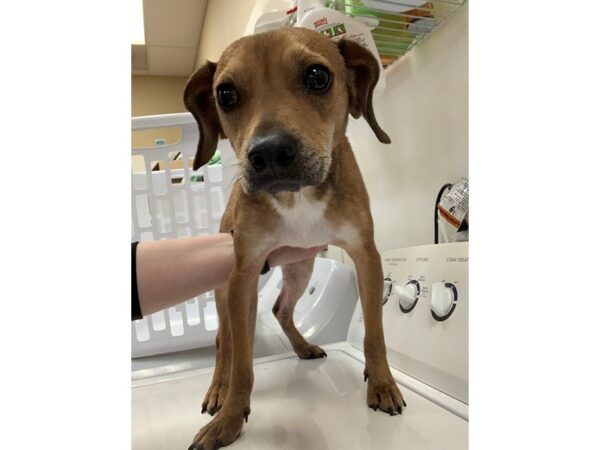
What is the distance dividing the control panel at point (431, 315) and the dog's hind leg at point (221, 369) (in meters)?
0.34

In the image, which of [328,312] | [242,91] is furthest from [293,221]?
[328,312]

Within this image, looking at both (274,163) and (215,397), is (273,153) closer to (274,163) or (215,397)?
(274,163)

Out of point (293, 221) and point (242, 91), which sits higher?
point (242, 91)

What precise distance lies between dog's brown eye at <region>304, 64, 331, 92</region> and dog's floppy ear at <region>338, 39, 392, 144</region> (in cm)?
12

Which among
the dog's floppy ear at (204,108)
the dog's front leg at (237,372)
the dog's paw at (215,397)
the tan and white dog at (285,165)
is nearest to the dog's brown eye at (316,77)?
the tan and white dog at (285,165)

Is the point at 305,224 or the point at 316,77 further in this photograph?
the point at 305,224

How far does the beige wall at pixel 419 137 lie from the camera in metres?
0.92

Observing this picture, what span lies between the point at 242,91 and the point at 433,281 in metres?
0.48

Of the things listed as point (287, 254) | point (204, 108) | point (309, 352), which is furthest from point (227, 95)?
point (309, 352)

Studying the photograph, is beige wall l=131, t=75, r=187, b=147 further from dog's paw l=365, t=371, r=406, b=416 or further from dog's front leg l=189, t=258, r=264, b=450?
dog's paw l=365, t=371, r=406, b=416

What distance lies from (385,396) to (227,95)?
0.59 meters

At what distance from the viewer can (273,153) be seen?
0.66 meters
